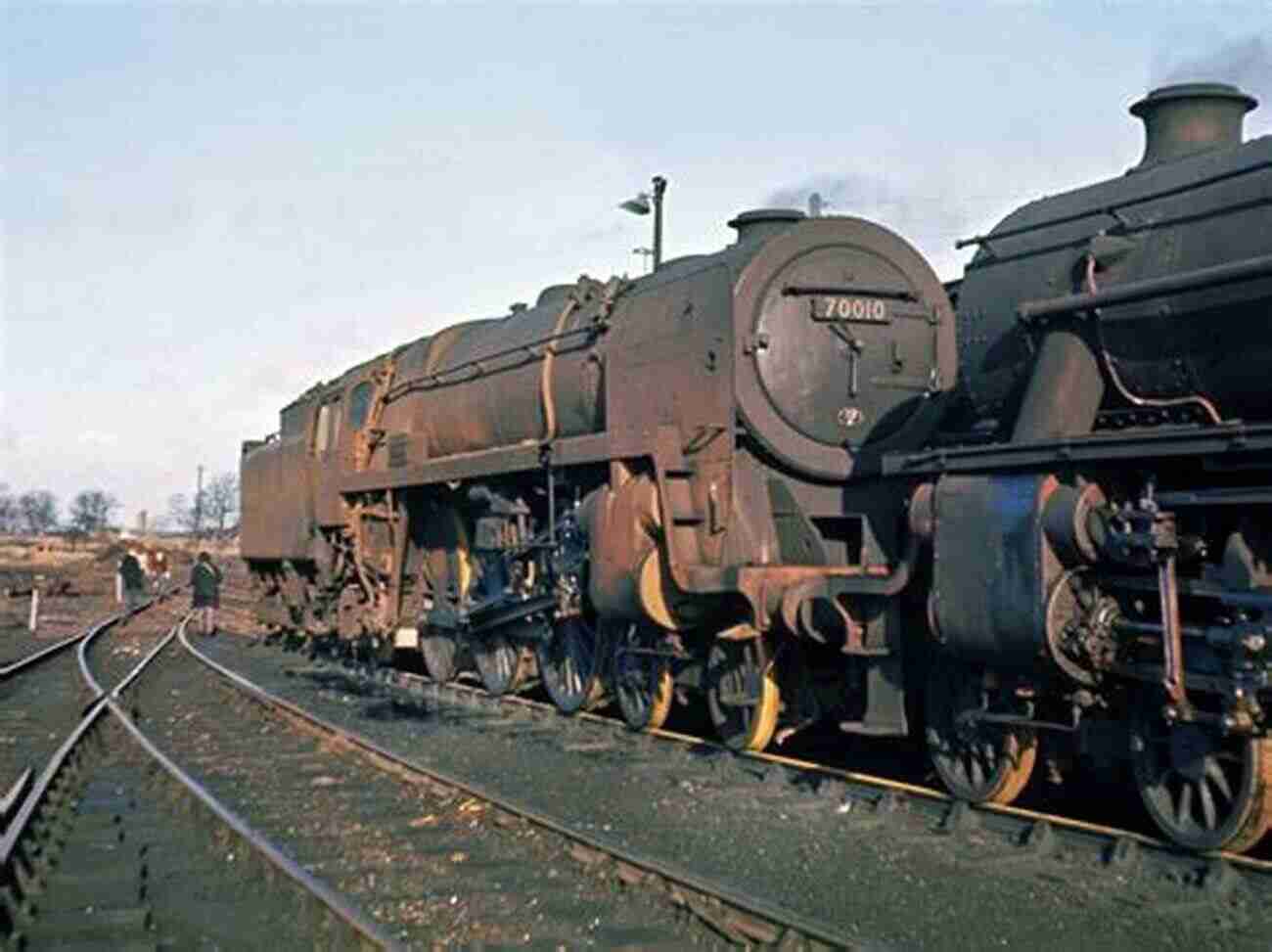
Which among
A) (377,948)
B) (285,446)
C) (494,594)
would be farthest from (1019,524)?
(285,446)

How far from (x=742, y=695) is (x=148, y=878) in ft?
14.3

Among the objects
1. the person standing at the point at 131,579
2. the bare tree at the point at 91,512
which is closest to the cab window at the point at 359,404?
the person standing at the point at 131,579

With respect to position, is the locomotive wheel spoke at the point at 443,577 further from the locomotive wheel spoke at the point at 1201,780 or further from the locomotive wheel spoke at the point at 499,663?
the locomotive wheel spoke at the point at 1201,780

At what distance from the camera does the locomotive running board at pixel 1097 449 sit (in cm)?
636

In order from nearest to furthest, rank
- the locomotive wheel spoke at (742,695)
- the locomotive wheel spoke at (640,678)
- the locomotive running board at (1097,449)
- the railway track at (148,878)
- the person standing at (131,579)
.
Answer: the railway track at (148,878) < the locomotive running board at (1097,449) < the locomotive wheel spoke at (742,695) < the locomotive wheel spoke at (640,678) < the person standing at (131,579)

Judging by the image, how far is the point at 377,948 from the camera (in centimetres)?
549

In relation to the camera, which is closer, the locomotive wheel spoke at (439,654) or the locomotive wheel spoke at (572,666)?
the locomotive wheel spoke at (572,666)

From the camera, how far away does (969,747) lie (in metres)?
8.33

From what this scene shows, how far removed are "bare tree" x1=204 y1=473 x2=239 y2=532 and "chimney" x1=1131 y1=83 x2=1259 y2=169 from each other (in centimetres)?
11780

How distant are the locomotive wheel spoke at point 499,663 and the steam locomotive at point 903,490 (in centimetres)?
4

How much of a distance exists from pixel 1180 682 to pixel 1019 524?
3.73 ft

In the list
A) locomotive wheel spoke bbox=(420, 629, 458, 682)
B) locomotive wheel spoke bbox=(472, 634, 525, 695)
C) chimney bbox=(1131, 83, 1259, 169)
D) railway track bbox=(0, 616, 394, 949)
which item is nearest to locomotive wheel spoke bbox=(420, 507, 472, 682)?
locomotive wheel spoke bbox=(420, 629, 458, 682)

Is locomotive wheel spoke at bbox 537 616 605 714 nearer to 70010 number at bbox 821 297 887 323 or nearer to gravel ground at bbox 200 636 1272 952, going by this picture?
gravel ground at bbox 200 636 1272 952

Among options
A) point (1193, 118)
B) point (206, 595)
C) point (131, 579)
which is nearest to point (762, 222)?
point (1193, 118)
